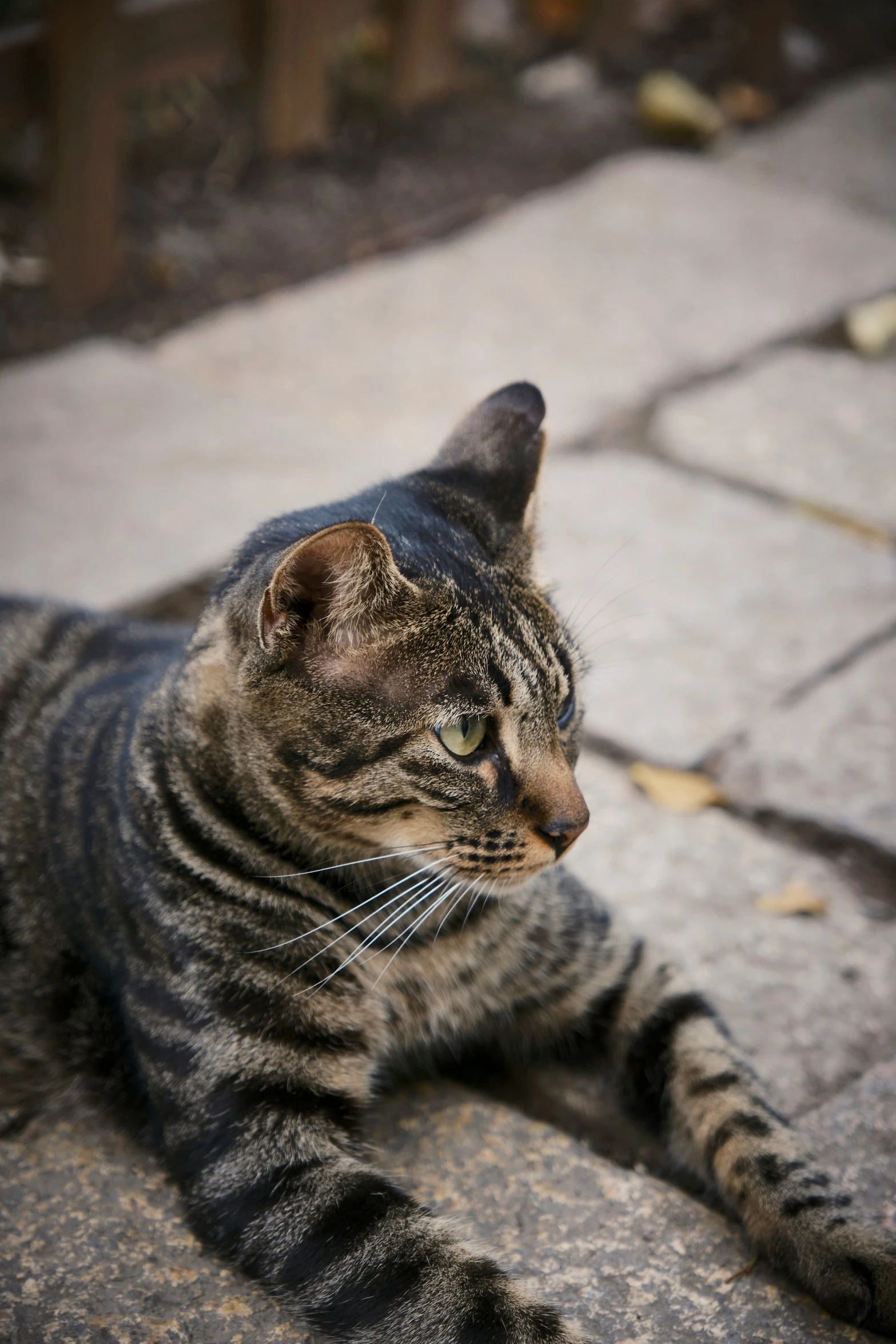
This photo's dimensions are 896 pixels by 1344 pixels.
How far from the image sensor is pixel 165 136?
483 cm

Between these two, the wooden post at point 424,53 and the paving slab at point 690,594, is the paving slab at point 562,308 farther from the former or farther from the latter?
the wooden post at point 424,53

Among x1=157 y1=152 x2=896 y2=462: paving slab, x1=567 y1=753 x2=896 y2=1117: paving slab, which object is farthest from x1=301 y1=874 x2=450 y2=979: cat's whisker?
x1=157 y1=152 x2=896 y2=462: paving slab

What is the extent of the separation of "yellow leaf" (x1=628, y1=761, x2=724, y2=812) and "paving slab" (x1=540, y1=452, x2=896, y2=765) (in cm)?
4

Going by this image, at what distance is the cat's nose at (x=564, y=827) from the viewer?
1741 mm

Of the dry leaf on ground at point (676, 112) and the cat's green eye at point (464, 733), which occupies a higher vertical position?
the dry leaf on ground at point (676, 112)

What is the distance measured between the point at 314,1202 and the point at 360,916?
392mm

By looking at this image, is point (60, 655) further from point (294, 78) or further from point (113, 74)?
point (294, 78)

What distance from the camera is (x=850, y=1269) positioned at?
1.62 metres

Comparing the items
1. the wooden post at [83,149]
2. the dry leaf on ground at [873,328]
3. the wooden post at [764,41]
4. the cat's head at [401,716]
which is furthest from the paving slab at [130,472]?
the wooden post at [764,41]

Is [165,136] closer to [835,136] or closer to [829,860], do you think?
[835,136]

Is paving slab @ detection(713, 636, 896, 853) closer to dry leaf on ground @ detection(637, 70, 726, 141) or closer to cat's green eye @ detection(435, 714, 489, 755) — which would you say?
cat's green eye @ detection(435, 714, 489, 755)

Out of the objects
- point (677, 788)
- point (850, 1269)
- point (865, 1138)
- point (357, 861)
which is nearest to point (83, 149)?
point (677, 788)

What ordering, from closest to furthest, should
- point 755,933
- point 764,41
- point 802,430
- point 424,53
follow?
point 755,933
point 802,430
point 424,53
point 764,41

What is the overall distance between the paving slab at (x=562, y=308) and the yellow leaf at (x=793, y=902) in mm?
1594
